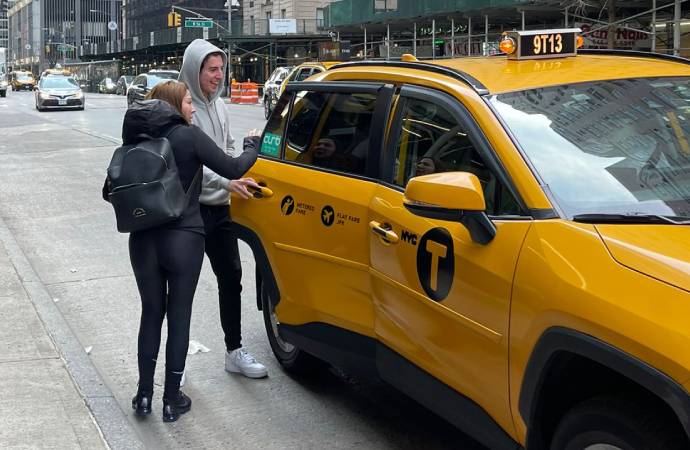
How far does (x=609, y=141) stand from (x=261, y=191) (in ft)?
6.90

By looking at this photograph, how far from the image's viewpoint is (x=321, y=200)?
425 centimetres

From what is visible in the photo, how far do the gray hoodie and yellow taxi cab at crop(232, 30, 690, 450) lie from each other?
262 mm

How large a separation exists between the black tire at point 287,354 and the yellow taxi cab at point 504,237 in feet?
1.07

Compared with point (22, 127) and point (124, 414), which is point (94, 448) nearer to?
point (124, 414)

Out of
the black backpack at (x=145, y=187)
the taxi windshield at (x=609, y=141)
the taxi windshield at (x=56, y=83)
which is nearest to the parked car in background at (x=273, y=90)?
the taxi windshield at (x=56, y=83)

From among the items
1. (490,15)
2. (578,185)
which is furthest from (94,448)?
(490,15)

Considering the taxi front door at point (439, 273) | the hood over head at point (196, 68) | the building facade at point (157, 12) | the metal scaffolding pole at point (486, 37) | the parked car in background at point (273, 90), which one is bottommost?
the taxi front door at point (439, 273)

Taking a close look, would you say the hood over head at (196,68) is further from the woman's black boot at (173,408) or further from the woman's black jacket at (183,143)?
the woman's black boot at (173,408)

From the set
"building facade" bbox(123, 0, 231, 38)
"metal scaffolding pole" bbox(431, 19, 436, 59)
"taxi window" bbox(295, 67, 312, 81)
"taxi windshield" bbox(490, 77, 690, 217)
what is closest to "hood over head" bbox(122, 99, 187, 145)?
"taxi windshield" bbox(490, 77, 690, 217)

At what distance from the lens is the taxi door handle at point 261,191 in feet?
15.5

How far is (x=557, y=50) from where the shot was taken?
4.15 m

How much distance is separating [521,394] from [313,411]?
78.5 inches

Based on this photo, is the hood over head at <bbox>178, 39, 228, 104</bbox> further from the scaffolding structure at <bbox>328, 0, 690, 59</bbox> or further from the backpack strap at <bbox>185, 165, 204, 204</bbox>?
the scaffolding structure at <bbox>328, 0, 690, 59</bbox>

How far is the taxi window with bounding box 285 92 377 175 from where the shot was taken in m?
Answer: 4.17
